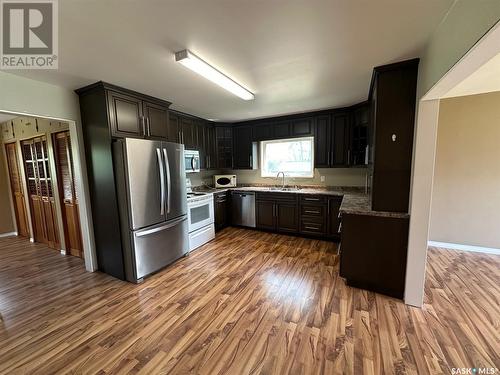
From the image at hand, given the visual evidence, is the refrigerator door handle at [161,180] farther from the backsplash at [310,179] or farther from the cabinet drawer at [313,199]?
the cabinet drawer at [313,199]

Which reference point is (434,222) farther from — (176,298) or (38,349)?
(38,349)

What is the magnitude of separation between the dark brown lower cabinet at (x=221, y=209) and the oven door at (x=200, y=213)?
0.34 m

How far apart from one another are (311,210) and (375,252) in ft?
5.49

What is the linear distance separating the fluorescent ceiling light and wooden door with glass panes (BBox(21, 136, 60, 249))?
11.1 feet

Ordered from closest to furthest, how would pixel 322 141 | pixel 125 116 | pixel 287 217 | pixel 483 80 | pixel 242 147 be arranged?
1. pixel 483 80
2. pixel 125 116
3. pixel 322 141
4. pixel 287 217
5. pixel 242 147

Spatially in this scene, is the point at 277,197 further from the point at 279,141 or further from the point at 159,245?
the point at 159,245

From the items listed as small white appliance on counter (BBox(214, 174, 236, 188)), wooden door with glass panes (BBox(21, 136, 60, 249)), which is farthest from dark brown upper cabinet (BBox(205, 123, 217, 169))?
wooden door with glass panes (BBox(21, 136, 60, 249))

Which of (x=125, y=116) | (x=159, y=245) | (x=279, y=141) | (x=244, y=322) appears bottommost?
(x=244, y=322)

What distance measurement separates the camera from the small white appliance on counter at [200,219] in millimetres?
3523

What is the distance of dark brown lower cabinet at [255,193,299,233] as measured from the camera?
13.4ft

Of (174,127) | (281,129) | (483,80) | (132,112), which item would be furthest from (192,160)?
(483,80)

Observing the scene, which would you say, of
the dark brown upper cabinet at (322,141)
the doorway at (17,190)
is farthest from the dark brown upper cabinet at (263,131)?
the doorway at (17,190)

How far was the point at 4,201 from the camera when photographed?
4582 mm

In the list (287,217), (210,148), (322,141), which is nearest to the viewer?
(322,141)
